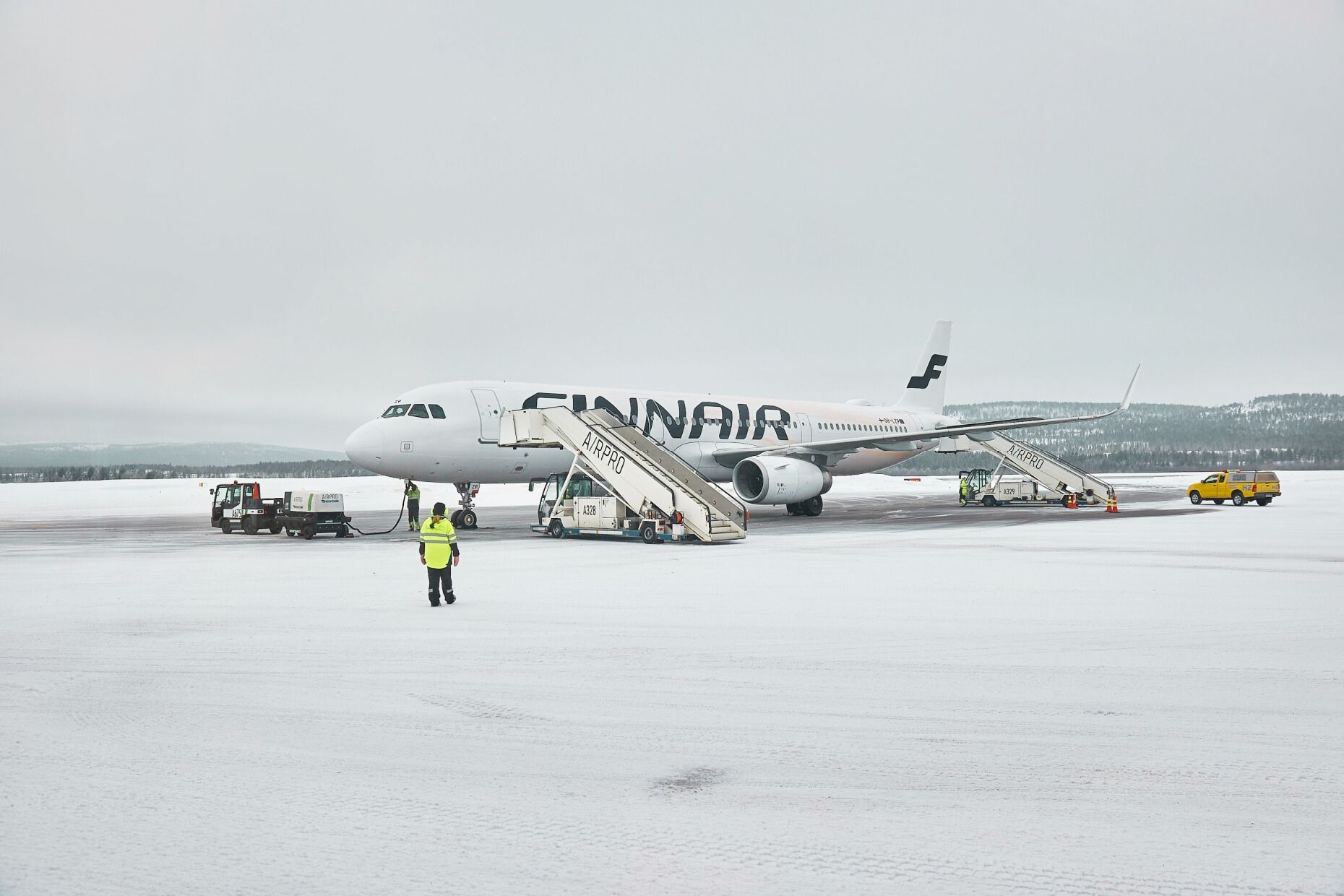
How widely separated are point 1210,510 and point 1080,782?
32.3 m

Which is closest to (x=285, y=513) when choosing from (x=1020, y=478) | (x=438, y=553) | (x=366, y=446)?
(x=366, y=446)

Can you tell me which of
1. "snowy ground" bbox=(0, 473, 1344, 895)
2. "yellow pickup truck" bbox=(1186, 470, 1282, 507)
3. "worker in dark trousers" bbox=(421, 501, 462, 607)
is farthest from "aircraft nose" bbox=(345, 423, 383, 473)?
"yellow pickup truck" bbox=(1186, 470, 1282, 507)

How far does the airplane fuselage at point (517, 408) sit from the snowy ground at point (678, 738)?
38.5 feet

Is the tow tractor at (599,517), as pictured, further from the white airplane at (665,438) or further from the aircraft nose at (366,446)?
the aircraft nose at (366,446)

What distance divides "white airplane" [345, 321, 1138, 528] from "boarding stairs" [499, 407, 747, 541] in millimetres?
1101

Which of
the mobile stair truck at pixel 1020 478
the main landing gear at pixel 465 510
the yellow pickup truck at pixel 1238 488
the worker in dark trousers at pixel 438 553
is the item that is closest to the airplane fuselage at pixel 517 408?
the main landing gear at pixel 465 510

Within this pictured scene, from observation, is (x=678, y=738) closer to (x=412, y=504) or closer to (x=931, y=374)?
(x=412, y=504)

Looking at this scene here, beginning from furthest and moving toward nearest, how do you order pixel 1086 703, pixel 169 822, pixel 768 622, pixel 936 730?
1. pixel 768 622
2. pixel 1086 703
3. pixel 936 730
4. pixel 169 822

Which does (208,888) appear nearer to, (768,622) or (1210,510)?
(768,622)

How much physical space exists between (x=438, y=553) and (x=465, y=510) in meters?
16.1

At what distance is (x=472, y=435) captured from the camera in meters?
26.0

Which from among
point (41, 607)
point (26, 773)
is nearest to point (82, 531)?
point (41, 607)

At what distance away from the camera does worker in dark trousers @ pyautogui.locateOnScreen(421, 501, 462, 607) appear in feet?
38.2

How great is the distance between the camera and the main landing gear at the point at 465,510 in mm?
26906
